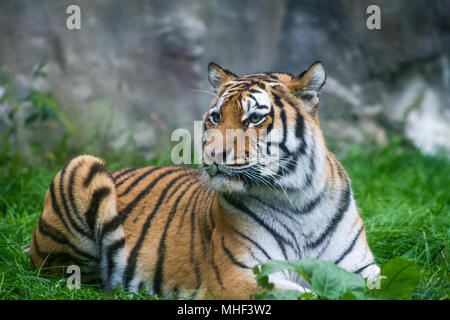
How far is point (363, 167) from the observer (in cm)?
676

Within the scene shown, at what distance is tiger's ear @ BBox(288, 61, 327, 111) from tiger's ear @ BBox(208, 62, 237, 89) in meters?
0.51

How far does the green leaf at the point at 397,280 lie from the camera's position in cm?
279

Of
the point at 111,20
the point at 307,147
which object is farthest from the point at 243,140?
the point at 111,20

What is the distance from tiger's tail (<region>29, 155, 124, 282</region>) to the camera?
3699 millimetres

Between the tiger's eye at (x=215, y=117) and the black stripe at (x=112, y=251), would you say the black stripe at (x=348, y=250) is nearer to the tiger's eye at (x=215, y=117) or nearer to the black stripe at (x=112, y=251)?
the tiger's eye at (x=215, y=117)

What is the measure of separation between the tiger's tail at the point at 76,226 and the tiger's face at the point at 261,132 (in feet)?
3.35

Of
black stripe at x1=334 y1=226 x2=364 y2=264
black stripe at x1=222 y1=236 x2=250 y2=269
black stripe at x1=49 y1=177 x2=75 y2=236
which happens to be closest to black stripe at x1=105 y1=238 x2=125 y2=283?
black stripe at x1=49 y1=177 x2=75 y2=236

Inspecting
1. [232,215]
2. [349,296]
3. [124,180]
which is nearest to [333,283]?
[349,296]

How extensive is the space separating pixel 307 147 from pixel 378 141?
517cm

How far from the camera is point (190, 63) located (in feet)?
24.2

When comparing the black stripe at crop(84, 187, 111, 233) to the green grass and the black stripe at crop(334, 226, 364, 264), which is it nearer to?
the green grass

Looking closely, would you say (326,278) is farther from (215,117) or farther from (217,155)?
(215,117)

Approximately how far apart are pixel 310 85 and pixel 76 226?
1841mm

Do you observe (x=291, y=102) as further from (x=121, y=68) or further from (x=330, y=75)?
(x=330, y=75)
